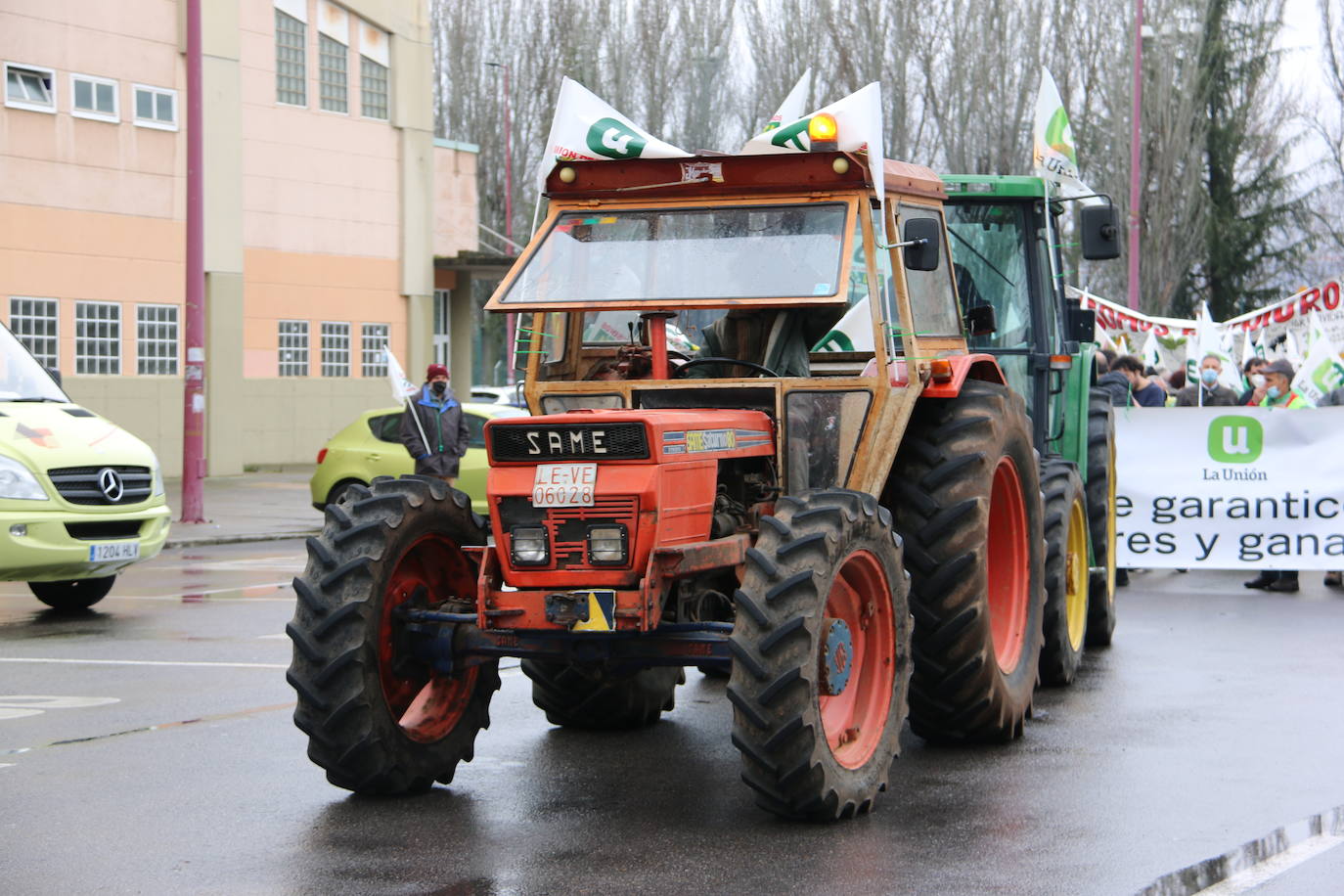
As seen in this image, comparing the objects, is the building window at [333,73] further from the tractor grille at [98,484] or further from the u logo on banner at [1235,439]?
the u logo on banner at [1235,439]

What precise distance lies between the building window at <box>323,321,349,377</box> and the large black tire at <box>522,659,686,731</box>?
25.1m

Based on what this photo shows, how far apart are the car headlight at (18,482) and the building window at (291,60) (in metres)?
20.2

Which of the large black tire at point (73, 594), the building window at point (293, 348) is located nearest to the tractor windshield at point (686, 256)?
the large black tire at point (73, 594)

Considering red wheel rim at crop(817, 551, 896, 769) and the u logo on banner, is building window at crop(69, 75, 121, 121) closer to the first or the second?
the u logo on banner

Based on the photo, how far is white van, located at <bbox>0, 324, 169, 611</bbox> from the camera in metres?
12.6

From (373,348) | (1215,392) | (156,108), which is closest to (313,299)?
(373,348)

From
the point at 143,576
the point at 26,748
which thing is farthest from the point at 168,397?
the point at 26,748

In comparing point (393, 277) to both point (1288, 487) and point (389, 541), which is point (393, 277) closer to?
point (1288, 487)

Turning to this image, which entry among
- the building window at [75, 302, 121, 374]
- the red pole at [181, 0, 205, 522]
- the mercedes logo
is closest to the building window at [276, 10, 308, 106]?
the building window at [75, 302, 121, 374]

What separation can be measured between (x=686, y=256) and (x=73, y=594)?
25.6 feet

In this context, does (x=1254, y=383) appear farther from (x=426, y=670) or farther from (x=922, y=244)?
(x=426, y=670)

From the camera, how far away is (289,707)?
31.7 ft

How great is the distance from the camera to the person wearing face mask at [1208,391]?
18391 mm

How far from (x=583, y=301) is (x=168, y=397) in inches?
911
